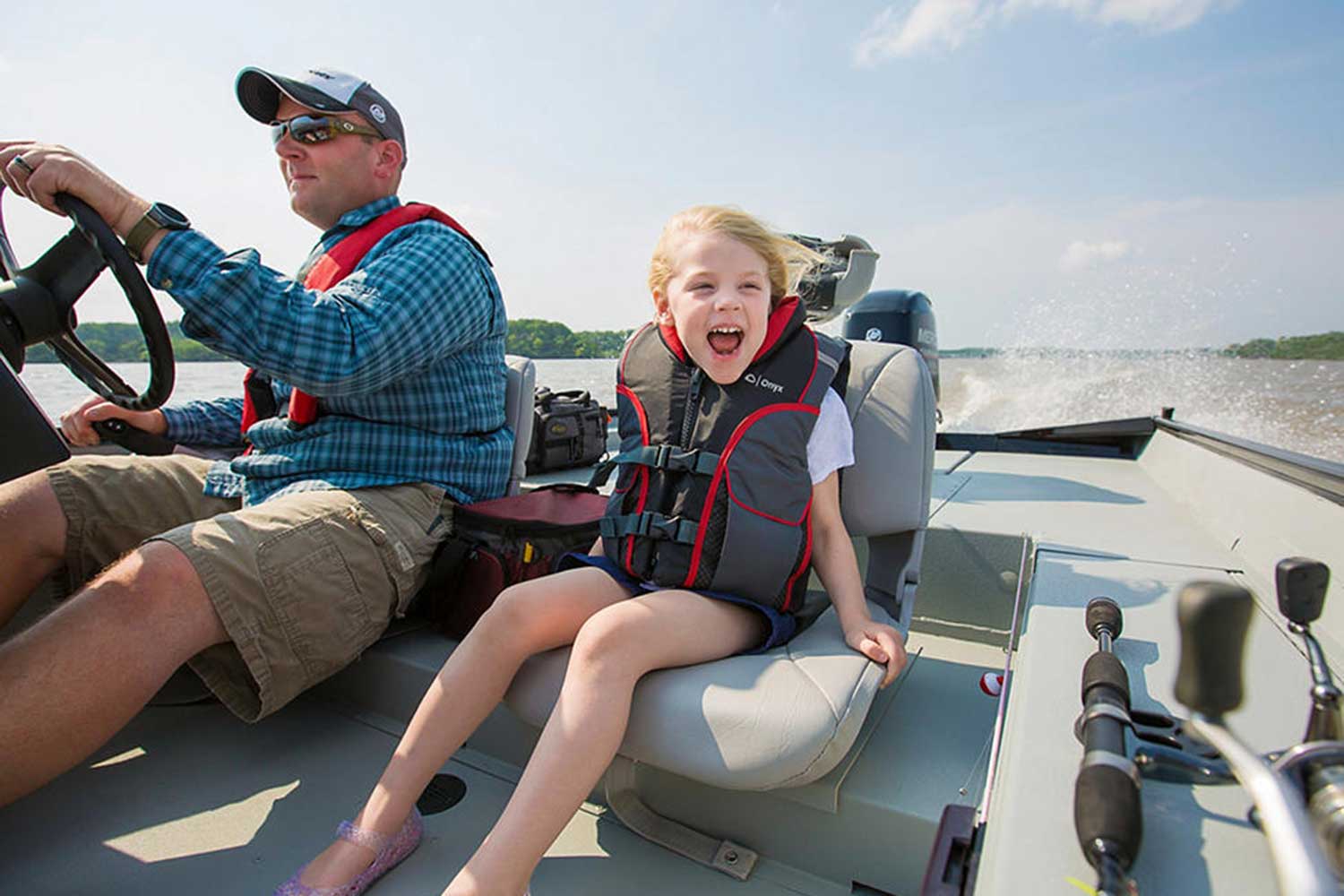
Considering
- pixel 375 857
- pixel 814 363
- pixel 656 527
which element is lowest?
pixel 375 857

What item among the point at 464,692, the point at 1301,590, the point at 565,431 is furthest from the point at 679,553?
the point at 565,431

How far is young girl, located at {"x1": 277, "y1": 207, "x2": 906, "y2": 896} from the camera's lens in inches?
47.4

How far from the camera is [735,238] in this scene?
61.9 inches

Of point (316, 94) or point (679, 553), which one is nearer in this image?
point (679, 553)

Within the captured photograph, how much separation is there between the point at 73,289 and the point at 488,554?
3.06 feet

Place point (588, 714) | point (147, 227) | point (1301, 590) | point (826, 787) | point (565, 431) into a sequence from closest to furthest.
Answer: point (1301, 590) → point (588, 714) → point (826, 787) → point (147, 227) → point (565, 431)

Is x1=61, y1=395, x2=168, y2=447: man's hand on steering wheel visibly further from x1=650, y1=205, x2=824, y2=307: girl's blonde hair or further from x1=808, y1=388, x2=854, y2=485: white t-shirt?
x1=808, y1=388, x2=854, y2=485: white t-shirt

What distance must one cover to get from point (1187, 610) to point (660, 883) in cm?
104

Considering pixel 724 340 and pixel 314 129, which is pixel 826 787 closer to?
pixel 724 340

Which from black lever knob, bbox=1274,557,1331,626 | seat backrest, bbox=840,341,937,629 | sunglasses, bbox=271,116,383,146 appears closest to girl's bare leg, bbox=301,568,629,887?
seat backrest, bbox=840,341,937,629

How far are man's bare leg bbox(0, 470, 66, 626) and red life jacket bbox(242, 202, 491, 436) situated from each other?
1.38 ft

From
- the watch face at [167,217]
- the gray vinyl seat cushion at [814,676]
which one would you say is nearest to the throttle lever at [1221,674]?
the gray vinyl seat cushion at [814,676]

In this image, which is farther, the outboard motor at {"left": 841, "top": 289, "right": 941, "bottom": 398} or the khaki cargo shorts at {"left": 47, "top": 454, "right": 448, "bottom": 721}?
the outboard motor at {"left": 841, "top": 289, "right": 941, "bottom": 398}

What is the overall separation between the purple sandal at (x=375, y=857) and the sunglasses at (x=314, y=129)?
1.49 metres
